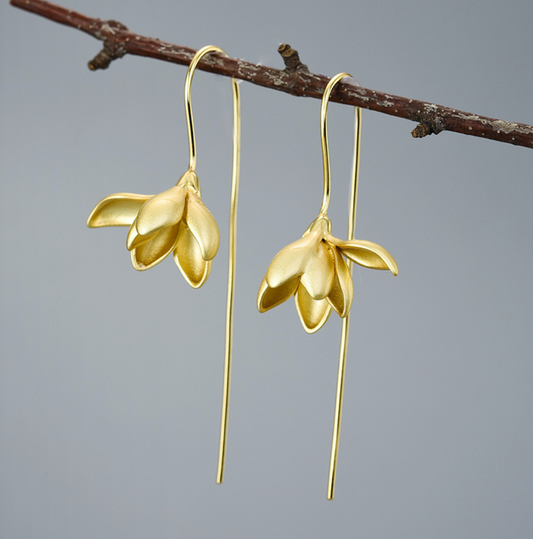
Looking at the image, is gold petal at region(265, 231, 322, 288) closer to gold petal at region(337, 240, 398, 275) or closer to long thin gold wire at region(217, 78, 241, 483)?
gold petal at region(337, 240, 398, 275)

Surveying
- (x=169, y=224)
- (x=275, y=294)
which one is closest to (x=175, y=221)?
(x=169, y=224)

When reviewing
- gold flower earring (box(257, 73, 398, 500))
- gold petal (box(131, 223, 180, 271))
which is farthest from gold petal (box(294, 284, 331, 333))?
gold petal (box(131, 223, 180, 271))

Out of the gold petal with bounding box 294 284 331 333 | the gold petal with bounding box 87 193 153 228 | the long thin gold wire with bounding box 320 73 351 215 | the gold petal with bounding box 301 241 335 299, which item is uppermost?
the long thin gold wire with bounding box 320 73 351 215

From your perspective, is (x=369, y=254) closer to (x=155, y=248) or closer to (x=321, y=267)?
(x=321, y=267)

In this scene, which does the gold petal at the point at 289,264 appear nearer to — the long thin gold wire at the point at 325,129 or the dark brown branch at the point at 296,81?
the long thin gold wire at the point at 325,129

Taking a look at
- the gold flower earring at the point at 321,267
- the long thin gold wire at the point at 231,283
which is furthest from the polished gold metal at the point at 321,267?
the long thin gold wire at the point at 231,283

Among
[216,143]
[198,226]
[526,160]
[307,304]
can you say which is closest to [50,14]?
[198,226]
